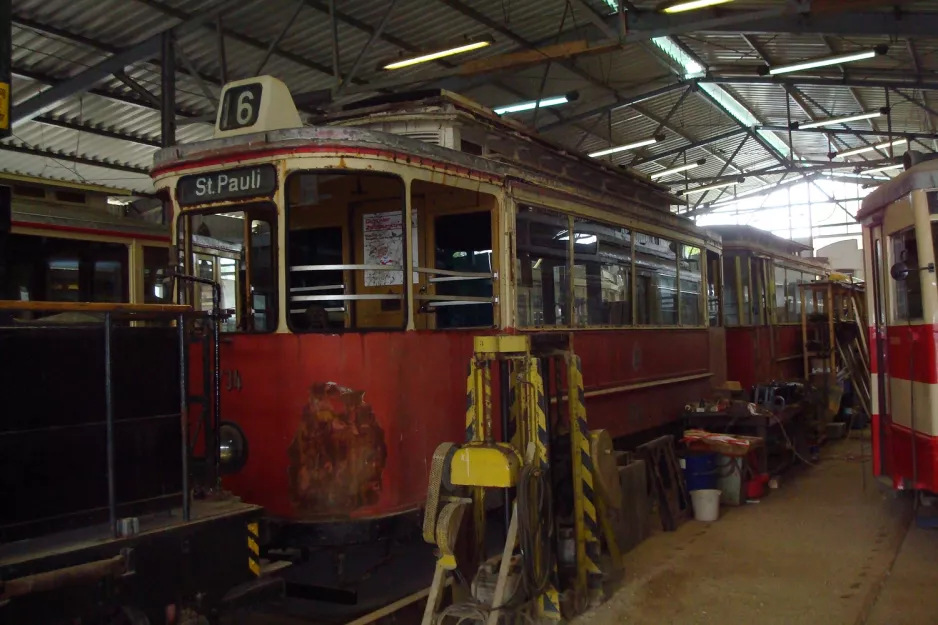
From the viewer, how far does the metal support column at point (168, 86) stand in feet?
32.7

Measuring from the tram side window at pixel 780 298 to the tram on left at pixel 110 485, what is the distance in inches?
397

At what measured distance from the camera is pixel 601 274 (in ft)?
22.9

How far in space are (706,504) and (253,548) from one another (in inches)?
172

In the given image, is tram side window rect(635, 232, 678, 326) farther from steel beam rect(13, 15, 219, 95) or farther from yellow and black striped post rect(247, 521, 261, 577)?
steel beam rect(13, 15, 219, 95)

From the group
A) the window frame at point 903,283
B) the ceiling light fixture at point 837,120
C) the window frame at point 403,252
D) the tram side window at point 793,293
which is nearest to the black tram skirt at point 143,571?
the window frame at point 403,252

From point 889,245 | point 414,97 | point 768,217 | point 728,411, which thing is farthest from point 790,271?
point 768,217

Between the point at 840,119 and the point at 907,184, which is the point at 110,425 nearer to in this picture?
the point at 907,184

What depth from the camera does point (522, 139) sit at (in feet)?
20.2

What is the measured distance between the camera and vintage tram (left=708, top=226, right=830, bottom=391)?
11.0 meters

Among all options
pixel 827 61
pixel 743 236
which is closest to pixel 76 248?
pixel 743 236

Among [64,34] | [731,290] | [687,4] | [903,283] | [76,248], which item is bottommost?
[903,283]

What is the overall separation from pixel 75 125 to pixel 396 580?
10.1 m

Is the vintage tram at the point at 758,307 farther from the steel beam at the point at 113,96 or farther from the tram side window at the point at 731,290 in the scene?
the steel beam at the point at 113,96

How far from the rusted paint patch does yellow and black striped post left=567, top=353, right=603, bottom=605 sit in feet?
4.25
